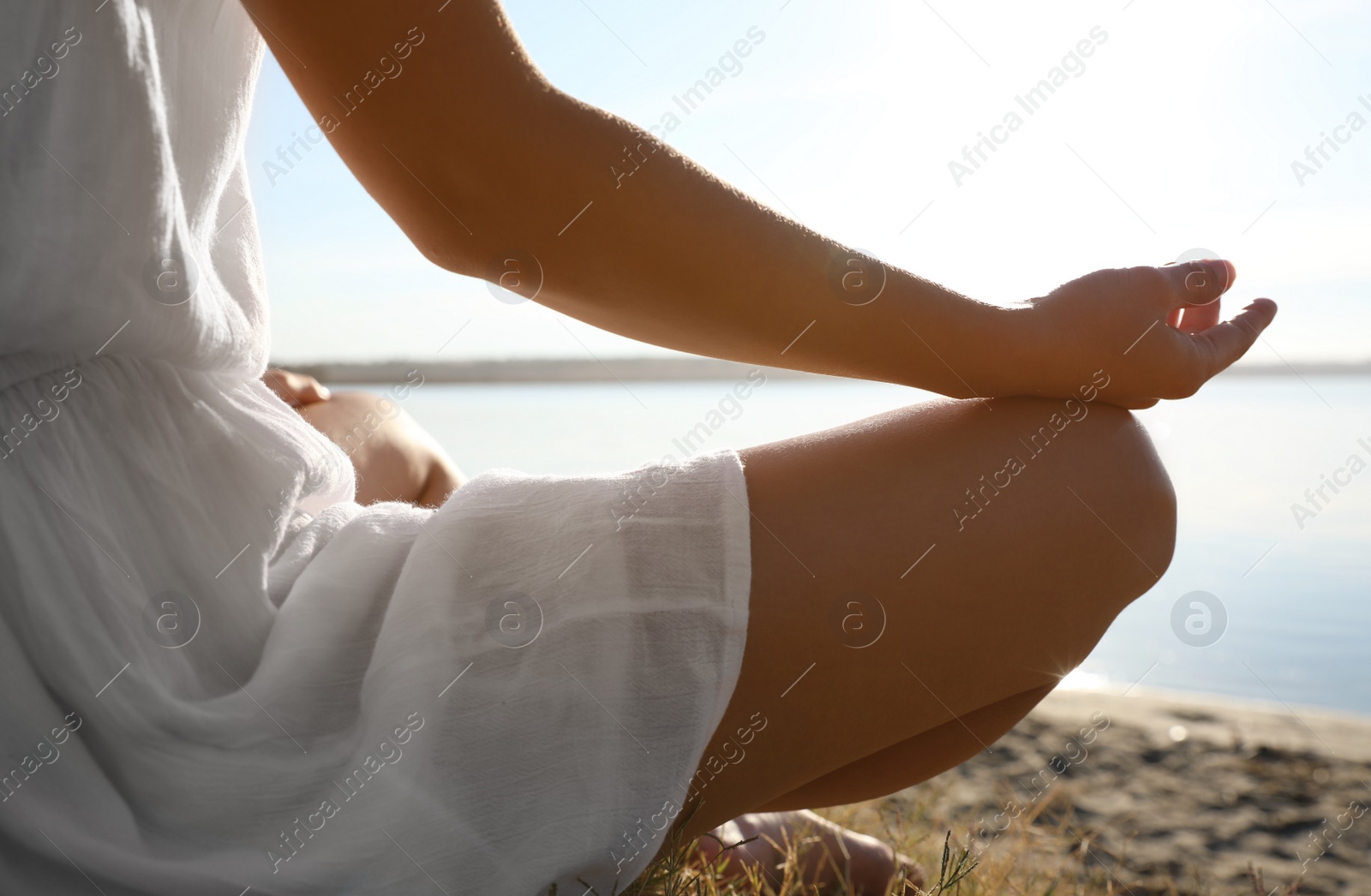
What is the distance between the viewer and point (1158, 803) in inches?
75.4

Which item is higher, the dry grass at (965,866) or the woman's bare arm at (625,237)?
the woman's bare arm at (625,237)

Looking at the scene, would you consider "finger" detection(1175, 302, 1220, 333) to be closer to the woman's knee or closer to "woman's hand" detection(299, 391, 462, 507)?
the woman's knee

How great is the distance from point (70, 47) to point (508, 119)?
240 mm

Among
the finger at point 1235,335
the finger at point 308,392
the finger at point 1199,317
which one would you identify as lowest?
the finger at point 1235,335

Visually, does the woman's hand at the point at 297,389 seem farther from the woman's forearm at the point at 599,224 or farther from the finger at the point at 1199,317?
the finger at the point at 1199,317

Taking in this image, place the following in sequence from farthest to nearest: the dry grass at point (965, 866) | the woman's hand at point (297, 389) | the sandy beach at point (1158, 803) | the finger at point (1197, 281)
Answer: the sandy beach at point (1158, 803)
the woman's hand at point (297, 389)
the dry grass at point (965, 866)
the finger at point (1197, 281)

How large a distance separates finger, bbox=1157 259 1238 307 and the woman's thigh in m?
0.15

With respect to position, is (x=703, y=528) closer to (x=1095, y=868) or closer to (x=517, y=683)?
(x=517, y=683)

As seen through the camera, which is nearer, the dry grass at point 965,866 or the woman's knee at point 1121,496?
the woman's knee at point 1121,496

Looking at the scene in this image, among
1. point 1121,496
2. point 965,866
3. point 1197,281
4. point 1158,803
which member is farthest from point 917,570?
point 1158,803

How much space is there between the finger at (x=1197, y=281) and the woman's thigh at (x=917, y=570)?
15cm

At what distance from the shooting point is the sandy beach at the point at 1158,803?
58.7 inches

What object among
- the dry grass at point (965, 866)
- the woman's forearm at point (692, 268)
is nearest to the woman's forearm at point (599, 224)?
the woman's forearm at point (692, 268)


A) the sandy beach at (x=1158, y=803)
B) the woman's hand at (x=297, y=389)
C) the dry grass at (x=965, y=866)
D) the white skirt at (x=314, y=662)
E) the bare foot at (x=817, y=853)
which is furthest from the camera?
the sandy beach at (x=1158, y=803)
